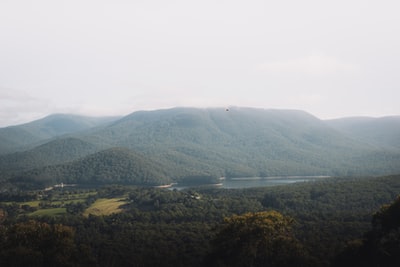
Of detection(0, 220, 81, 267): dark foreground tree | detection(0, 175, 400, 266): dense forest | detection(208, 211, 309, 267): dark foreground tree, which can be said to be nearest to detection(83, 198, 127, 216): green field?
detection(0, 175, 400, 266): dense forest

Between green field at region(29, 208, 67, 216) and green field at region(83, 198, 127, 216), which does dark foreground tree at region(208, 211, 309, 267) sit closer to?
green field at region(83, 198, 127, 216)

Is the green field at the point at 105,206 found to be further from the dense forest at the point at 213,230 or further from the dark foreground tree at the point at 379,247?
the dark foreground tree at the point at 379,247

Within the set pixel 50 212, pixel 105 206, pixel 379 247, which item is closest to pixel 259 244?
pixel 379 247

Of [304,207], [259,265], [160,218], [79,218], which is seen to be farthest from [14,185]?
[259,265]

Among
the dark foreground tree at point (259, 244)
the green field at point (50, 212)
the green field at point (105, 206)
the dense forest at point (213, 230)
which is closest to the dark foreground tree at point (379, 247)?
the dense forest at point (213, 230)

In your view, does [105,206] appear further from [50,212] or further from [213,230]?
[213,230]

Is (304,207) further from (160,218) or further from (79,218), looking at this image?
(79,218)
